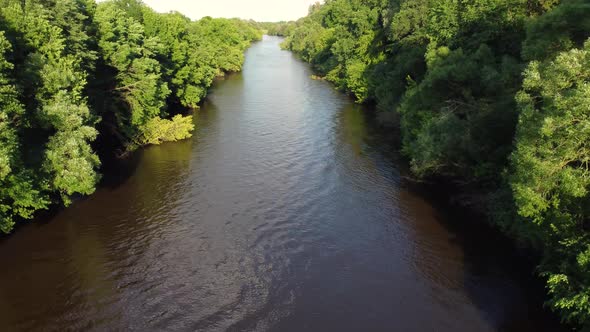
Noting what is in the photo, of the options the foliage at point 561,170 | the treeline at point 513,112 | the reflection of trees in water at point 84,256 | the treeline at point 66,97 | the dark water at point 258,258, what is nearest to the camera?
the foliage at point 561,170

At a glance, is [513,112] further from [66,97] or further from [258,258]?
[66,97]

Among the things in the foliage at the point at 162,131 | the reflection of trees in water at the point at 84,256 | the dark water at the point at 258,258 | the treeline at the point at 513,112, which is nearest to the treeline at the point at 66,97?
the foliage at the point at 162,131

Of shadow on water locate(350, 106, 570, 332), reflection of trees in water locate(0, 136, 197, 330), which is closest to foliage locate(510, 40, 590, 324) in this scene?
shadow on water locate(350, 106, 570, 332)

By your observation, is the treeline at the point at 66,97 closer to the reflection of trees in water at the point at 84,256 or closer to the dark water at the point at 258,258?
the reflection of trees in water at the point at 84,256

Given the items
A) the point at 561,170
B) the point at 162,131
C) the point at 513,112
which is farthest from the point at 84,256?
the point at 513,112

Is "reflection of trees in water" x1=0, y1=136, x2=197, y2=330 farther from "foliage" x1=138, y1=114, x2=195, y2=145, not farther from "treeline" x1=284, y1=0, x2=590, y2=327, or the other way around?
"treeline" x1=284, y1=0, x2=590, y2=327
